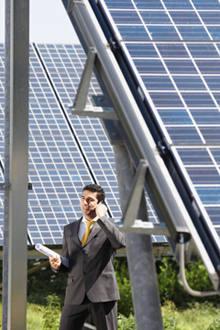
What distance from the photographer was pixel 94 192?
3.86 metres

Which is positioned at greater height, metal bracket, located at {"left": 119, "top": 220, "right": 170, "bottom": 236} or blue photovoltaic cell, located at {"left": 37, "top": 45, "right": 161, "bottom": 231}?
blue photovoltaic cell, located at {"left": 37, "top": 45, "right": 161, "bottom": 231}

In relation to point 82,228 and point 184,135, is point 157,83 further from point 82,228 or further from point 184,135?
point 82,228

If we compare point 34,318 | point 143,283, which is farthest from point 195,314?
point 143,283

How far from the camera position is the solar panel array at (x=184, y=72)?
2406 mm

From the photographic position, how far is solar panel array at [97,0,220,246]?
241 centimetres

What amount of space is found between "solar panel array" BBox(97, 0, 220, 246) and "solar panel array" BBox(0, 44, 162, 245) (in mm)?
3468

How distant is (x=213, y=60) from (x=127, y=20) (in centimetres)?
60

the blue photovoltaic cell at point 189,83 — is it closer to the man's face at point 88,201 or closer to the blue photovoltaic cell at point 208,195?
the blue photovoltaic cell at point 208,195

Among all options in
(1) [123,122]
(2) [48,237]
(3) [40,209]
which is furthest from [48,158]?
(1) [123,122]

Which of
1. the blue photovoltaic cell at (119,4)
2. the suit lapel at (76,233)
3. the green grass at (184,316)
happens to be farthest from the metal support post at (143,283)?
the green grass at (184,316)

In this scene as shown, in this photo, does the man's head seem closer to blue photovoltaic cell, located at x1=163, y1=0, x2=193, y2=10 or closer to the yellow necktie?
the yellow necktie

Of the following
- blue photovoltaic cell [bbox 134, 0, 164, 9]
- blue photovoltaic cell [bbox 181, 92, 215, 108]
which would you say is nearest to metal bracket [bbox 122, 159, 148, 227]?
blue photovoltaic cell [bbox 181, 92, 215, 108]

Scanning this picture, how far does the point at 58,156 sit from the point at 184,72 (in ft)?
14.6

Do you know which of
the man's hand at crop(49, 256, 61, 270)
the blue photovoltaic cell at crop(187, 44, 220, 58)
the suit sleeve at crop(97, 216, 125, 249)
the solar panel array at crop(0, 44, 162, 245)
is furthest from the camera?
the solar panel array at crop(0, 44, 162, 245)
